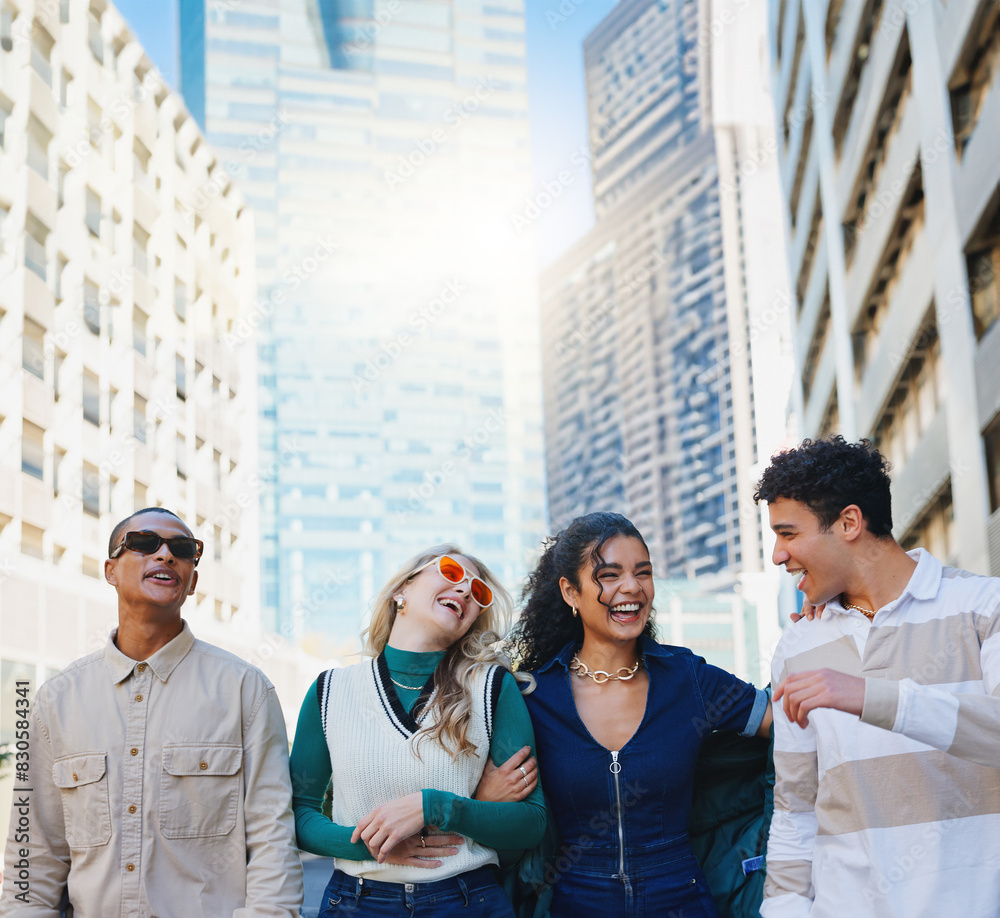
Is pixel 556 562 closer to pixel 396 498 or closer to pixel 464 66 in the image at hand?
pixel 396 498

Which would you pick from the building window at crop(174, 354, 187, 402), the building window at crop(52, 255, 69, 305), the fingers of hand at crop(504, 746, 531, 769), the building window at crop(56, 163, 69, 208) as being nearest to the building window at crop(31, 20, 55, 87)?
the building window at crop(56, 163, 69, 208)

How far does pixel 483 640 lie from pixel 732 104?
169m

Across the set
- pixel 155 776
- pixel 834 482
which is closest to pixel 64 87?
pixel 155 776

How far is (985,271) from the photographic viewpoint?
59.9 feet

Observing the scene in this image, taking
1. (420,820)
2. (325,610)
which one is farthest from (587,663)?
(325,610)

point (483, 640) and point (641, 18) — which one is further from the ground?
→ point (641, 18)

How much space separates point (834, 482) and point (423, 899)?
1.81m

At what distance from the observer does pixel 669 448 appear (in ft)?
502

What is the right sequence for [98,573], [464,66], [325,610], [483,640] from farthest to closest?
[464,66] < [325,610] < [98,573] < [483,640]

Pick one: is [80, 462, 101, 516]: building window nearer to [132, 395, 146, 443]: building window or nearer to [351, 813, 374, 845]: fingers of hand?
[132, 395, 146, 443]: building window

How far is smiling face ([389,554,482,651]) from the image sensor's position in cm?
396

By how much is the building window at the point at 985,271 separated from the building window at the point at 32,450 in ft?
81.1

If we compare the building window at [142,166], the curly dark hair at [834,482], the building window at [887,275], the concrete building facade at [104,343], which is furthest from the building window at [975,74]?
the building window at [142,166]

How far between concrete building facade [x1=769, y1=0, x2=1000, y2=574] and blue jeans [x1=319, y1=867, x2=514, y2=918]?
15.1m
